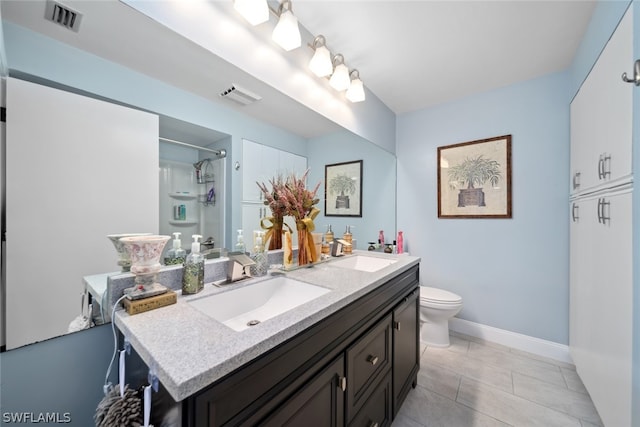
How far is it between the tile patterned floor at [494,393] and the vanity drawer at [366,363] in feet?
1.66

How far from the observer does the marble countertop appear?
0.48m

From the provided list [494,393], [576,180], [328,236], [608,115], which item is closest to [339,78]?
[328,236]

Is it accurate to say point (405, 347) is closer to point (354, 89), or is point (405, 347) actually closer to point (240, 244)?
point (240, 244)

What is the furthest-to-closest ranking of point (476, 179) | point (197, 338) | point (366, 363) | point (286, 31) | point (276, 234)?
1. point (476, 179)
2. point (276, 234)
3. point (286, 31)
4. point (366, 363)
5. point (197, 338)

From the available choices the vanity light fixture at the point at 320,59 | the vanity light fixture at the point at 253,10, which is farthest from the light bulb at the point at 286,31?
the vanity light fixture at the point at 320,59

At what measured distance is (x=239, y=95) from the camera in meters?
1.19

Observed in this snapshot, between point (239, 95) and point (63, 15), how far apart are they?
1.97 feet

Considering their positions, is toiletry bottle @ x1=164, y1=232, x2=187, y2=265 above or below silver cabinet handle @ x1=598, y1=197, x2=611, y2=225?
below

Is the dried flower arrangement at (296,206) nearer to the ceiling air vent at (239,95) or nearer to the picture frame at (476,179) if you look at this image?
the ceiling air vent at (239,95)

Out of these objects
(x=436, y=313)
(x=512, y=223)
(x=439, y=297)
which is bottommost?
(x=436, y=313)

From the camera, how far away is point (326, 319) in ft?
2.72

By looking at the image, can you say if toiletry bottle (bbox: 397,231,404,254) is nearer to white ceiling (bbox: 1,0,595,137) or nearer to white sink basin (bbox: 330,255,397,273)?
white sink basin (bbox: 330,255,397,273)

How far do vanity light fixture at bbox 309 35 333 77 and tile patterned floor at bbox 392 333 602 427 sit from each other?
2146 mm

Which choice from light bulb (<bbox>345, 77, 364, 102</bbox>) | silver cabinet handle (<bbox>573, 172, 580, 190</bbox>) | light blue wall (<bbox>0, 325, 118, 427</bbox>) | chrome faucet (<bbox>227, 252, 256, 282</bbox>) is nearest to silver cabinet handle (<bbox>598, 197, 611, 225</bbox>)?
silver cabinet handle (<bbox>573, 172, 580, 190</bbox>)
